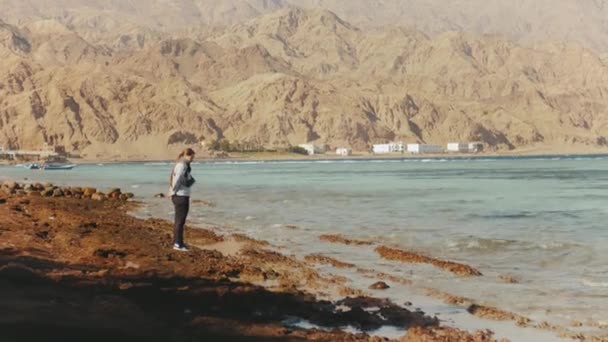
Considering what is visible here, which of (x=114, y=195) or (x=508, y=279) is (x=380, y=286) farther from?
(x=114, y=195)

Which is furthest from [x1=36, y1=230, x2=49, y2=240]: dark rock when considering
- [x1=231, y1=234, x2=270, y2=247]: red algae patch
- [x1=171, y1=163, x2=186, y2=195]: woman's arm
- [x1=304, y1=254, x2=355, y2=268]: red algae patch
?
[x1=304, y1=254, x2=355, y2=268]: red algae patch

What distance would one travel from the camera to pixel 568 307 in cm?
1329

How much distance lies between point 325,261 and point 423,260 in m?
2.58

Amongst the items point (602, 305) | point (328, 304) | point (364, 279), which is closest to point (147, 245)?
point (364, 279)

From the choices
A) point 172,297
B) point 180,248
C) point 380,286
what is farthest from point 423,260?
point 172,297

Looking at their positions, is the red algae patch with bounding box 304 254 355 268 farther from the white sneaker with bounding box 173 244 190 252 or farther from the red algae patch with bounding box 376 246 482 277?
the white sneaker with bounding box 173 244 190 252

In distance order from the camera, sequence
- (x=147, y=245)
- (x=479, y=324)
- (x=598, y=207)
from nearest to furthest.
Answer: (x=479, y=324), (x=147, y=245), (x=598, y=207)

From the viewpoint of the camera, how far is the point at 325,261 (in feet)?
61.4

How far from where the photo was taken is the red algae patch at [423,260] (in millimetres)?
17203

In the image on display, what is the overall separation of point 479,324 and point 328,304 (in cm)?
262

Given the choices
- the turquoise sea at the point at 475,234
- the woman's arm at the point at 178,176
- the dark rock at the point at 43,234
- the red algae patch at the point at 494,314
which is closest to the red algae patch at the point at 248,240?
the turquoise sea at the point at 475,234

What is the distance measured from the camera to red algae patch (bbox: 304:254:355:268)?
18125 mm

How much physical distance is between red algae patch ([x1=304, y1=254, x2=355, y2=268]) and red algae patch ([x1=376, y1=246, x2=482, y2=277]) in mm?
1595

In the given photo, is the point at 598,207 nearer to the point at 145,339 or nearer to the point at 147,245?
the point at 147,245
